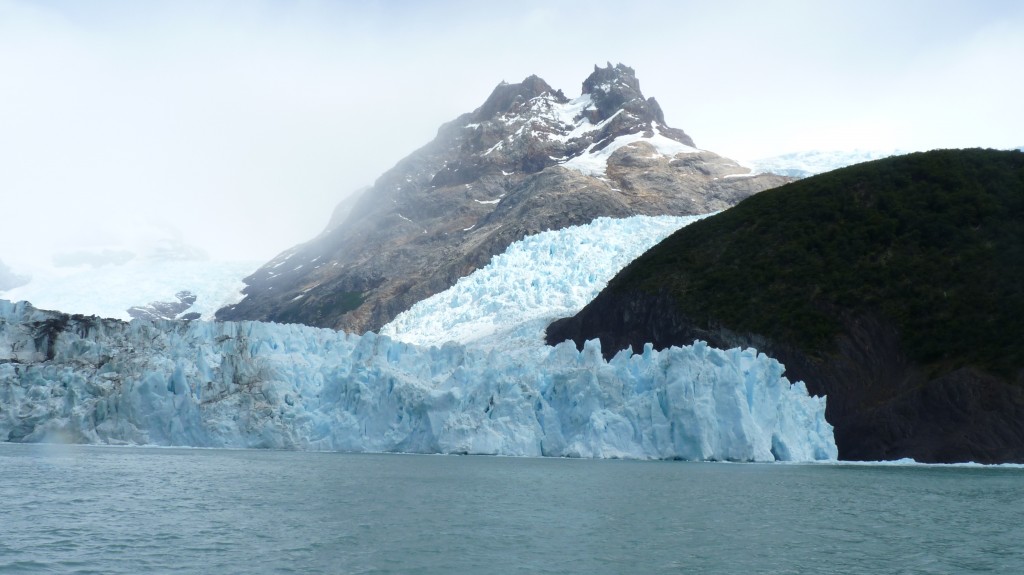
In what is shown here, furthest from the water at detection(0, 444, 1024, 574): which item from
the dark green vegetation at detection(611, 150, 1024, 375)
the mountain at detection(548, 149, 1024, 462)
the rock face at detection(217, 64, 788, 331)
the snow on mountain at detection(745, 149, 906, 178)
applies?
the snow on mountain at detection(745, 149, 906, 178)

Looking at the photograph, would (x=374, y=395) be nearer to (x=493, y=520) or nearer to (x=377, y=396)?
(x=377, y=396)

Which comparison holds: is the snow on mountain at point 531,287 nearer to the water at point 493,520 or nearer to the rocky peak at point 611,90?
the water at point 493,520

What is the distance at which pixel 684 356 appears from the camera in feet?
135

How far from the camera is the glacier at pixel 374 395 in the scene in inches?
1622

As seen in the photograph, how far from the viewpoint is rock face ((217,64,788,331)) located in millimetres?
111000

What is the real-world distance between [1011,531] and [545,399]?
23781 millimetres

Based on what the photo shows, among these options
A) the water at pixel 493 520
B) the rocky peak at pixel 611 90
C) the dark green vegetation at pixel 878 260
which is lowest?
the water at pixel 493 520

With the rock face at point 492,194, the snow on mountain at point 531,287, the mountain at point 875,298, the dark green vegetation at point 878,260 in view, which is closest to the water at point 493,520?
the mountain at point 875,298

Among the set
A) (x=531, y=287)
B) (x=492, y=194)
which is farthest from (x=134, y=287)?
(x=531, y=287)

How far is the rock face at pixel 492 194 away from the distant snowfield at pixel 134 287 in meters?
7.52

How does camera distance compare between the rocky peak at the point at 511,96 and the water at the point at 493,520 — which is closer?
the water at the point at 493,520

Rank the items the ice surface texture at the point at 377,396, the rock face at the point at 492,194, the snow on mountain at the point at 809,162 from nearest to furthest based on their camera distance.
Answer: the ice surface texture at the point at 377,396, the rock face at the point at 492,194, the snow on mountain at the point at 809,162

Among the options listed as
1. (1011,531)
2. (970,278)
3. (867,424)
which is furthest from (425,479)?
(970,278)

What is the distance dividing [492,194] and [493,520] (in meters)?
125
